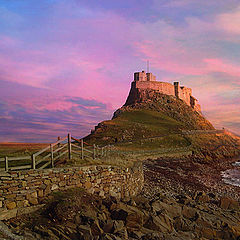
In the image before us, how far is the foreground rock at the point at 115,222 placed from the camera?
888 cm

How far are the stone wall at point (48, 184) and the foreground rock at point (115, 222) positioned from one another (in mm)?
611

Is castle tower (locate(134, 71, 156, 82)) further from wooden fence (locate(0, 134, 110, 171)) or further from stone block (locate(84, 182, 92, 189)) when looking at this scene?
stone block (locate(84, 182, 92, 189))

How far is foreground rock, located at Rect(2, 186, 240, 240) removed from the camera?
8884mm

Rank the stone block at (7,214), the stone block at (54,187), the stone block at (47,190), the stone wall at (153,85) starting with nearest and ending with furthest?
the stone block at (7,214) < the stone block at (47,190) < the stone block at (54,187) < the stone wall at (153,85)

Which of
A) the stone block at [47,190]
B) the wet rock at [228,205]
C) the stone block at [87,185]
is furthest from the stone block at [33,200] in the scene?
the wet rock at [228,205]

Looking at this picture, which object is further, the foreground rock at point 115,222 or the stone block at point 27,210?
the stone block at point 27,210

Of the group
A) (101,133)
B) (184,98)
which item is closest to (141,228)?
(101,133)

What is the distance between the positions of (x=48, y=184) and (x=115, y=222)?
172 inches

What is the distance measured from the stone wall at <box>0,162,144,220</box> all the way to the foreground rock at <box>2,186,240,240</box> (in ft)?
2.00

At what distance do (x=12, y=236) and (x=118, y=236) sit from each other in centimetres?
390

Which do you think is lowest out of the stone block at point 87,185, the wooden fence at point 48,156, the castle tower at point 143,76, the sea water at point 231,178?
the sea water at point 231,178

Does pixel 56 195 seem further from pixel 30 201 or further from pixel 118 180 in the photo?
→ pixel 118 180

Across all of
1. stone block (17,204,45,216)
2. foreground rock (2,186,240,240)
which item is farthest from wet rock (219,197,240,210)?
stone block (17,204,45,216)

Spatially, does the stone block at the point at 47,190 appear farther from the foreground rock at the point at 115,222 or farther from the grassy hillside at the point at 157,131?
the grassy hillside at the point at 157,131
